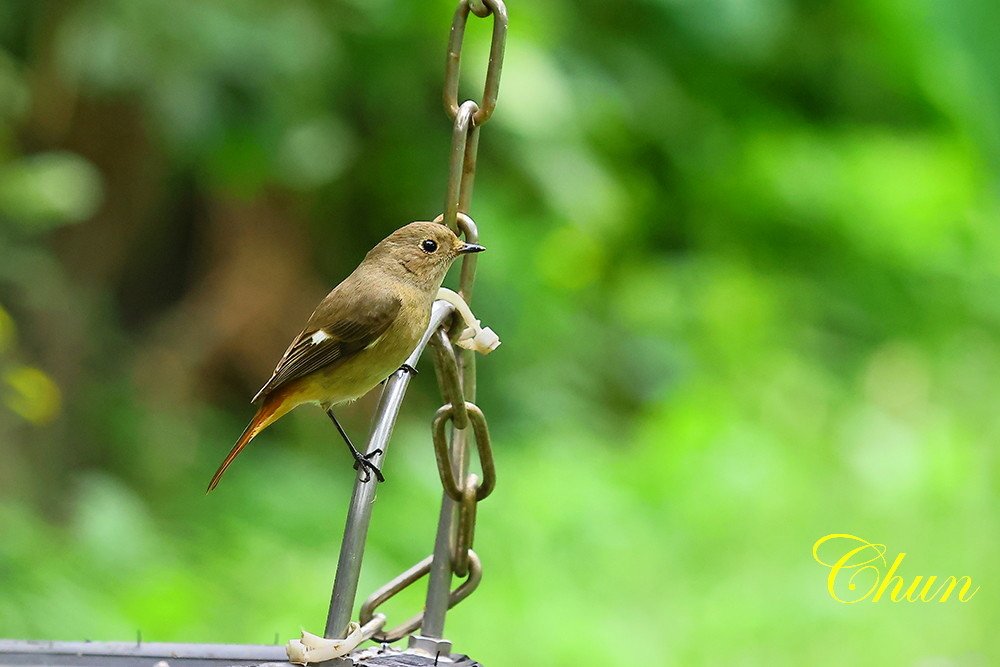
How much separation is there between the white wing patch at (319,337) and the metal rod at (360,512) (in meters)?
0.46

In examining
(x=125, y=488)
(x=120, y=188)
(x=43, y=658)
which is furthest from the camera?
(x=120, y=188)

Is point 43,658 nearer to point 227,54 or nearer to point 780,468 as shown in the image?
point 227,54

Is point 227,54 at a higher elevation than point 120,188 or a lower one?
lower

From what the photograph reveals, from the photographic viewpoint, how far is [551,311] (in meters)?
5.92

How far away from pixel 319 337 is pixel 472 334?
1.99 feet

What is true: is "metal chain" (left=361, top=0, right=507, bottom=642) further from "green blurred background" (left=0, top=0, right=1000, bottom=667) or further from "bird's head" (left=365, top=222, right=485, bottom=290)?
"green blurred background" (left=0, top=0, right=1000, bottom=667)

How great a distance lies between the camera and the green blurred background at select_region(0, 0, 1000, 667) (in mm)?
4125

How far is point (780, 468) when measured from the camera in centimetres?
516

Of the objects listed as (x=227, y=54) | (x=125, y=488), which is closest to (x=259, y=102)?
(x=227, y=54)

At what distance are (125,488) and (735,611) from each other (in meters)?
2.47
